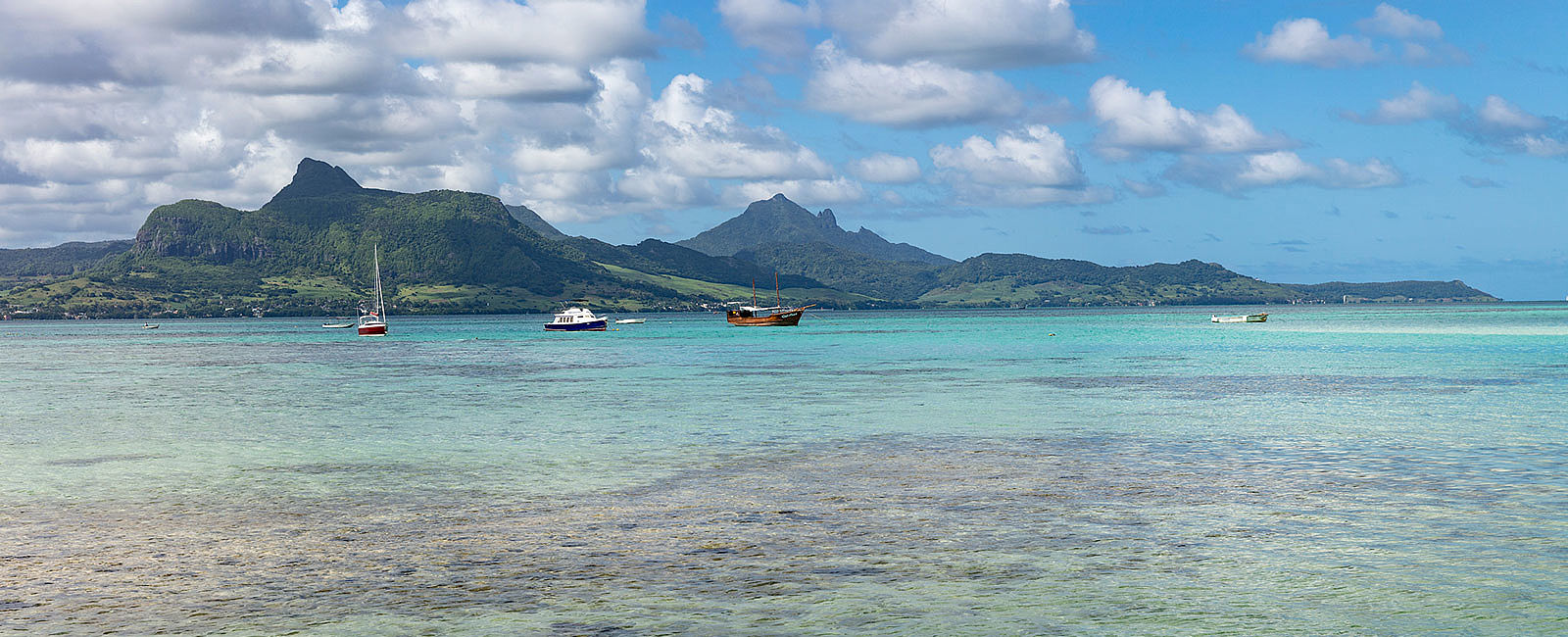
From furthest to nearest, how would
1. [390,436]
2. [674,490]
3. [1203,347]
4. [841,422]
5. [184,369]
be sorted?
[1203,347] < [184,369] < [841,422] < [390,436] < [674,490]

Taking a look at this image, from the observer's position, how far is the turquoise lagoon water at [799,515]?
51.0ft

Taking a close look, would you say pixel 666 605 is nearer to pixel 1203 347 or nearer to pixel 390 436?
pixel 390 436

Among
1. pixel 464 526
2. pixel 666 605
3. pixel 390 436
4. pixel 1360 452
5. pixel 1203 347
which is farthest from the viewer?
pixel 1203 347

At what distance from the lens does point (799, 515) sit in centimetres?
2297

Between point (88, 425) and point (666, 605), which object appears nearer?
point (666, 605)

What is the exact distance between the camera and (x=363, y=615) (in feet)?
50.6

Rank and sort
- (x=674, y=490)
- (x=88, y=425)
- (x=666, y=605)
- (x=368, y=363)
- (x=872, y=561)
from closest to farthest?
(x=666, y=605), (x=872, y=561), (x=674, y=490), (x=88, y=425), (x=368, y=363)

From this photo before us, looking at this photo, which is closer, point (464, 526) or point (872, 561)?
point (872, 561)

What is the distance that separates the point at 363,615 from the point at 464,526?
686 centimetres

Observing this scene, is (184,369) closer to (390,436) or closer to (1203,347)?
(390,436)

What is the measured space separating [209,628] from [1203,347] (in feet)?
388

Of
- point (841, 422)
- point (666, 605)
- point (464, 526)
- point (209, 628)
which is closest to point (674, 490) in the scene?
point (464, 526)

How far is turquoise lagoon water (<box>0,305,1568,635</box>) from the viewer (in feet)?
51.0

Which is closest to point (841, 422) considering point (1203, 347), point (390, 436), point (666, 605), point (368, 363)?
point (390, 436)
